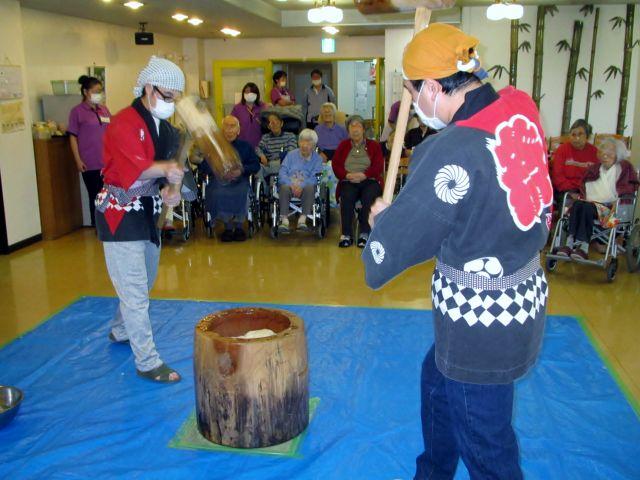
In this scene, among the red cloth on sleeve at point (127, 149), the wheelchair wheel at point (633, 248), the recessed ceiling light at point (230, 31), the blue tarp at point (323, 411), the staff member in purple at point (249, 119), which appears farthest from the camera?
the recessed ceiling light at point (230, 31)

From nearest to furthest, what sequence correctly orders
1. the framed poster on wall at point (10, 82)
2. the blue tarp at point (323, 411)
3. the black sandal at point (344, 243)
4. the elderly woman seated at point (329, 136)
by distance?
1. the blue tarp at point (323, 411)
2. the framed poster on wall at point (10, 82)
3. the black sandal at point (344, 243)
4. the elderly woman seated at point (329, 136)

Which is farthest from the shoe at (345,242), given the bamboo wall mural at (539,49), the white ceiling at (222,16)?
the bamboo wall mural at (539,49)

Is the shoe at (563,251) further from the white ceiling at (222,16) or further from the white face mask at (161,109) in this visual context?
the white ceiling at (222,16)

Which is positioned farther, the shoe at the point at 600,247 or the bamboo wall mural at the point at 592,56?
the bamboo wall mural at the point at 592,56

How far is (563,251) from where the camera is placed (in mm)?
5059

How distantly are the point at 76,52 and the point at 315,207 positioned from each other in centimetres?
415

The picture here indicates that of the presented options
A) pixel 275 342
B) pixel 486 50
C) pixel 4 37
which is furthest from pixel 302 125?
pixel 275 342

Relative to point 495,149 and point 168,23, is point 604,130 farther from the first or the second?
point 495,149

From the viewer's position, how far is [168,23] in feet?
30.5

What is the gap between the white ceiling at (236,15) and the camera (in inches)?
285

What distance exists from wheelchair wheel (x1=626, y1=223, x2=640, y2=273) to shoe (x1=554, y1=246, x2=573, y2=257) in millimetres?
542

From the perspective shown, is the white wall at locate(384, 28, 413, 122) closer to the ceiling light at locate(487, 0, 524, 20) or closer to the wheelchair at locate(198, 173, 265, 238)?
the ceiling light at locate(487, 0, 524, 20)

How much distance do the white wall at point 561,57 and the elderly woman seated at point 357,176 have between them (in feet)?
9.30

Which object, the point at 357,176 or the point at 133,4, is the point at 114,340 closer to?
the point at 357,176
